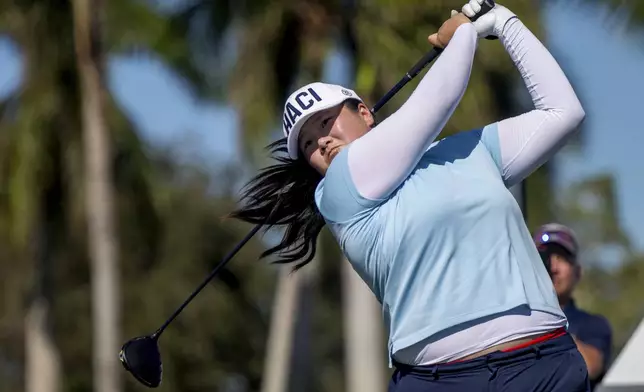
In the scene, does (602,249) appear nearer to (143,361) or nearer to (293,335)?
(293,335)

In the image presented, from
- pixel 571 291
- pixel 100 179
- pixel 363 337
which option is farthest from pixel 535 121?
pixel 100 179

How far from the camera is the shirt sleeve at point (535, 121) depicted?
3551mm

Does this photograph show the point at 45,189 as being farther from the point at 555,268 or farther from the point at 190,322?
the point at 555,268

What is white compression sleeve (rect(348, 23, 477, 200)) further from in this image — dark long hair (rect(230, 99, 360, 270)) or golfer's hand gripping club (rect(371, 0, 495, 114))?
dark long hair (rect(230, 99, 360, 270))

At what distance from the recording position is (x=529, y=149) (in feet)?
11.7

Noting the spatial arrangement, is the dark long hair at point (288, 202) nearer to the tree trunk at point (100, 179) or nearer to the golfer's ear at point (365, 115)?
the golfer's ear at point (365, 115)

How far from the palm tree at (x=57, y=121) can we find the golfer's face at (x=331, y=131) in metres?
15.3

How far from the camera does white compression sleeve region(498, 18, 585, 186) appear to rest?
3549 mm

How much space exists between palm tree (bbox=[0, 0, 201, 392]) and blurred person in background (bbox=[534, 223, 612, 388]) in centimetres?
1349

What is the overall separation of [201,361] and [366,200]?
87.2 feet

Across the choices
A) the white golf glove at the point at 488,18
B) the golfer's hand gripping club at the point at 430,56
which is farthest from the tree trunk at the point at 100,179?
the white golf glove at the point at 488,18

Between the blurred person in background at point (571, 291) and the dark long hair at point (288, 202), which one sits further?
the blurred person in background at point (571, 291)

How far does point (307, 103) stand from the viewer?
3.63 meters

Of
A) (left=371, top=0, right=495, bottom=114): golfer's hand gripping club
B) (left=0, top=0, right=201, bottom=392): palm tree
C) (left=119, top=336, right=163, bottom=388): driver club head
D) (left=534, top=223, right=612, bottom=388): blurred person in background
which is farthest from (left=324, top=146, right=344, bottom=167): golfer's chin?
(left=0, top=0, right=201, bottom=392): palm tree
